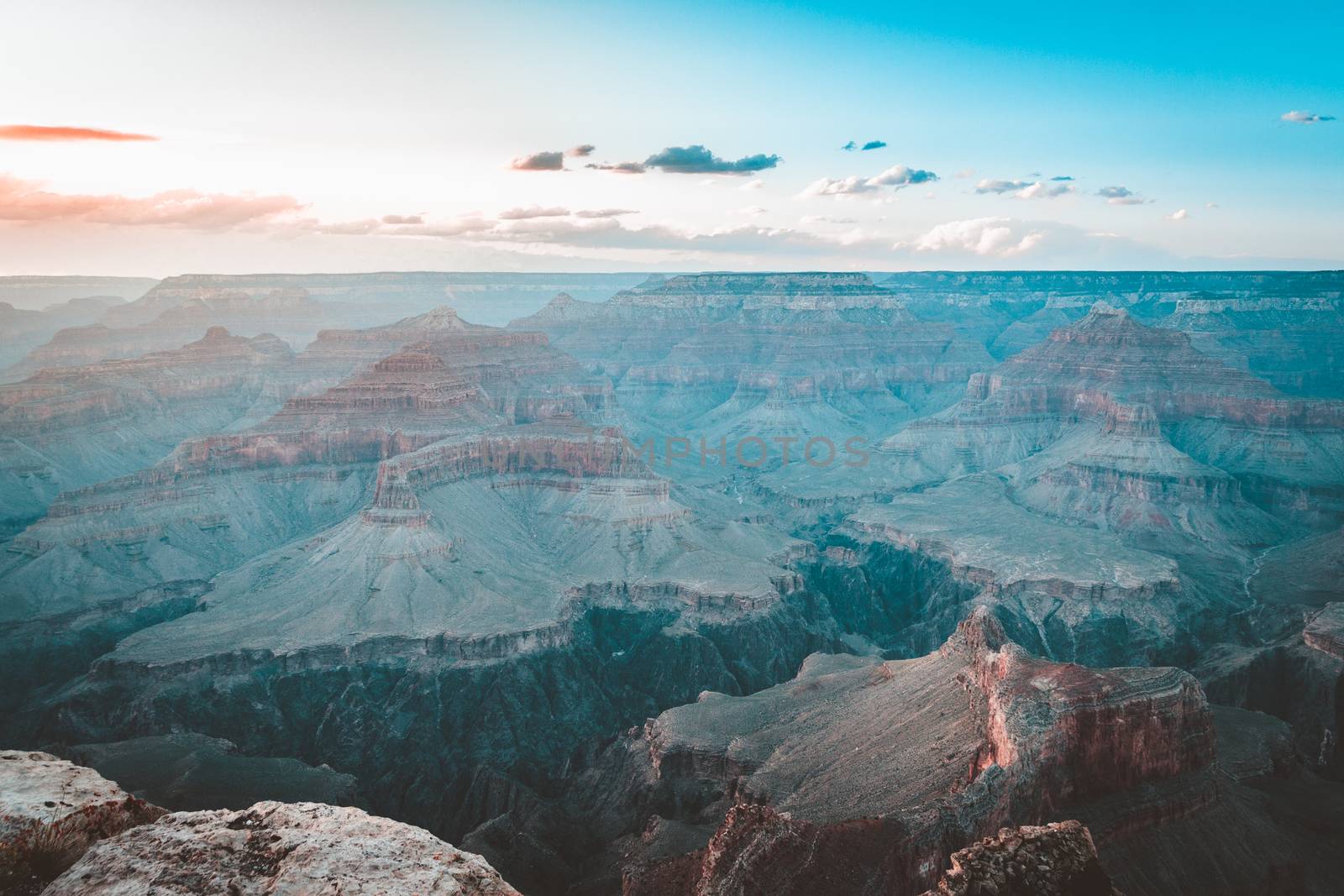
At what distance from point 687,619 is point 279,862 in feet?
247

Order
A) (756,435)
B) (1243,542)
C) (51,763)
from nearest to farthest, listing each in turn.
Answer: (51,763) < (1243,542) < (756,435)

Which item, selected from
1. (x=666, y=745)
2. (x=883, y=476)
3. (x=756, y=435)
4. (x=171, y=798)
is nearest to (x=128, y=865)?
(x=171, y=798)

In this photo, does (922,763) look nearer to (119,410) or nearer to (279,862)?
(279,862)

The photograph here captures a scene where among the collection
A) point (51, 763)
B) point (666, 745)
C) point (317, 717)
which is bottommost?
point (317, 717)

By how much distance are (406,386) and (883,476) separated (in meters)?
73.5

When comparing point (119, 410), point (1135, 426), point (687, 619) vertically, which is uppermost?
point (1135, 426)

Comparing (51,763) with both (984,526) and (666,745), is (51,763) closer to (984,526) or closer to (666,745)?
(666,745)

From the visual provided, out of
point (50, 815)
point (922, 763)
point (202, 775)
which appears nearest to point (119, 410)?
point (202, 775)

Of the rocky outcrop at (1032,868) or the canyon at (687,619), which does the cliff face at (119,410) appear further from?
the rocky outcrop at (1032,868)

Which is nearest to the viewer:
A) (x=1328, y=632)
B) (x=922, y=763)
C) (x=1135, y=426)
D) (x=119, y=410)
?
(x=922, y=763)

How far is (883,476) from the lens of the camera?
506 feet

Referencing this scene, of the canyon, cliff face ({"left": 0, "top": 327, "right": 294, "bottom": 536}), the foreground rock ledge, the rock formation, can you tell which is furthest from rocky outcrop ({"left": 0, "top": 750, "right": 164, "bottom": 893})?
cliff face ({"left": 0, "top": 327, "right": 294, "bottom": 536})

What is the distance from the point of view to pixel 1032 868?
2100 centimetres

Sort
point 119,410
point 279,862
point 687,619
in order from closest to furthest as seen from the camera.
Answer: point 279,862
point 687,619
point 119,410
